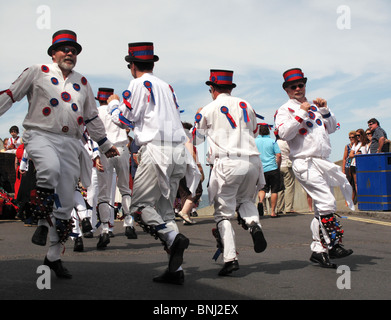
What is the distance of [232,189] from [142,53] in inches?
65.8

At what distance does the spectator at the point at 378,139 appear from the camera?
14586 millimetres

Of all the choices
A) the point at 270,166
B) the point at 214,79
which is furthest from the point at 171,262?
the point at 270,166

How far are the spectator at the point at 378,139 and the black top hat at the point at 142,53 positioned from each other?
33.9ft

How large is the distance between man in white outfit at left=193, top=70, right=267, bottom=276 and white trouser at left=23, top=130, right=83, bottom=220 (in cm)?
142

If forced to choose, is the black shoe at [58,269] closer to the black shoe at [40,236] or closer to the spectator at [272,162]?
the black shoe at [40,236]

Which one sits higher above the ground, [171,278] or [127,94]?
[127,94]

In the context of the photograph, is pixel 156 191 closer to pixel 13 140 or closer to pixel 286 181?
pixel 286 181

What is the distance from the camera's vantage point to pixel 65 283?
488 centimetres

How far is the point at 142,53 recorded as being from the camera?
5605 mm

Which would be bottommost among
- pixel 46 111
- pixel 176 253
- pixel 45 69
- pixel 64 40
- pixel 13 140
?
pixel 176 253

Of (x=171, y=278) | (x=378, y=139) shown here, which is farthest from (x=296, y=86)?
(x=378, y=139)

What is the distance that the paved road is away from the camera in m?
4.53
